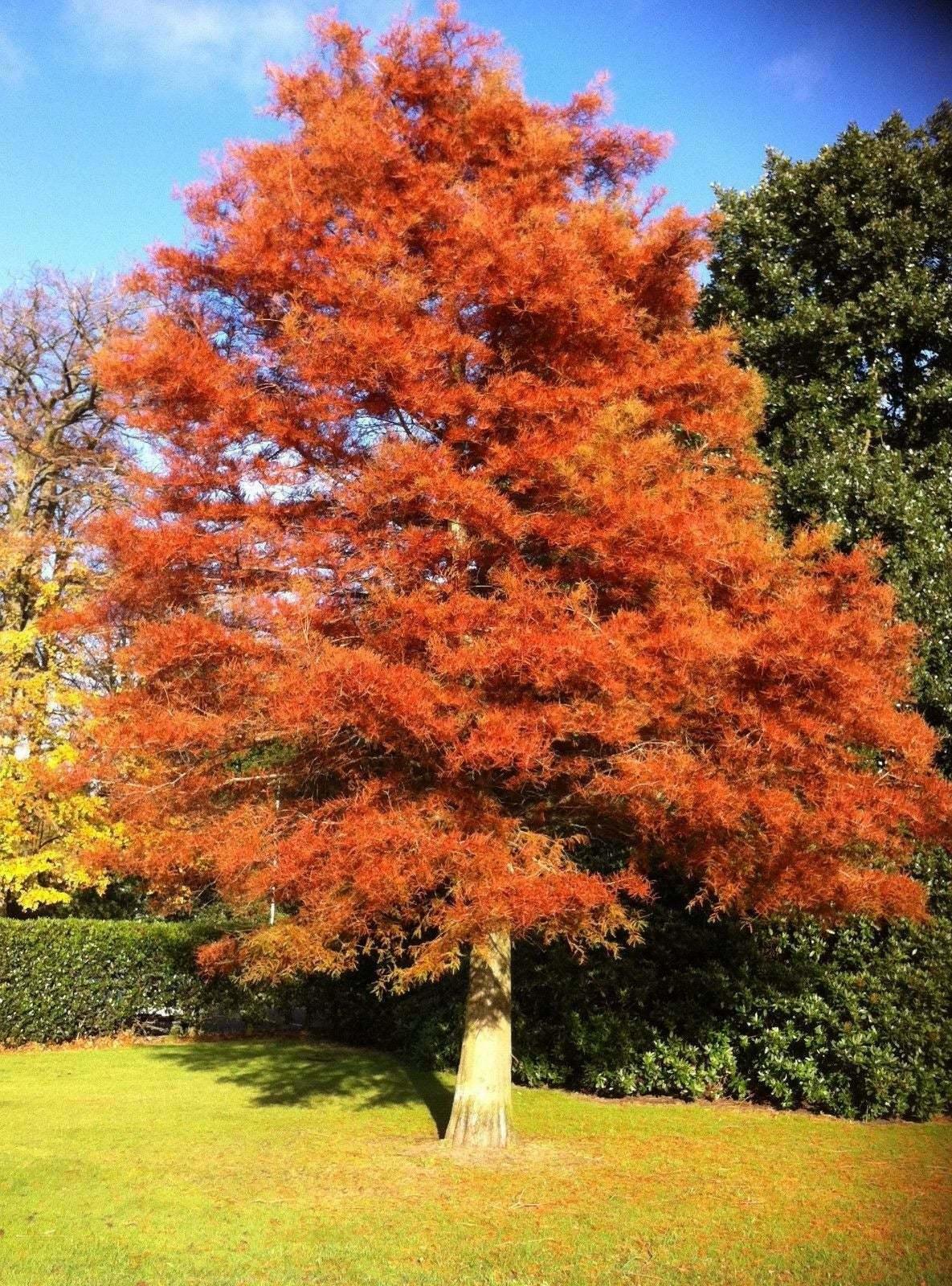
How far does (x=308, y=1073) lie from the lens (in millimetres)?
12898

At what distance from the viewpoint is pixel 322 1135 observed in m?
9.24

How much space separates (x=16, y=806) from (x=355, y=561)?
9.91m

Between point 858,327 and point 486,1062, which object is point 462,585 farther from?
point 858,327

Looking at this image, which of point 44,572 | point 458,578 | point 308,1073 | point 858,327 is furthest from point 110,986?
point 858,327

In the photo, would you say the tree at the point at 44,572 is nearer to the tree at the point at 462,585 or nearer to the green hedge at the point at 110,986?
the green hedge at the point at 110,986

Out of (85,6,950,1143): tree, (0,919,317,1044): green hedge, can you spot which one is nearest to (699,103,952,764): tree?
(85,6,950,1143): tree

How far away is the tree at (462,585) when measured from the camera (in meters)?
6.59

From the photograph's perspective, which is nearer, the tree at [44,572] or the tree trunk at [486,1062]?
the tree trunk at [486,1062]

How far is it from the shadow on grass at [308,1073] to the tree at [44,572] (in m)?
3.06

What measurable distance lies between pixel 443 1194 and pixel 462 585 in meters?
4.33

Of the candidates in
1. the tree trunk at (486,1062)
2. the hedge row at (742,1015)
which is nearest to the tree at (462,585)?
the tree trunk at (486,1062)

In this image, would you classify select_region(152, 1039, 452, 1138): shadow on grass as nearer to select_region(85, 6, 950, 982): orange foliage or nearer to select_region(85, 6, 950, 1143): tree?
select_region(85, 6, 950, 1143): tree

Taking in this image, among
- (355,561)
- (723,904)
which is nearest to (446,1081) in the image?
(723,904)

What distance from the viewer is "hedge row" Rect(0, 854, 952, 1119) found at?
9797 mm
